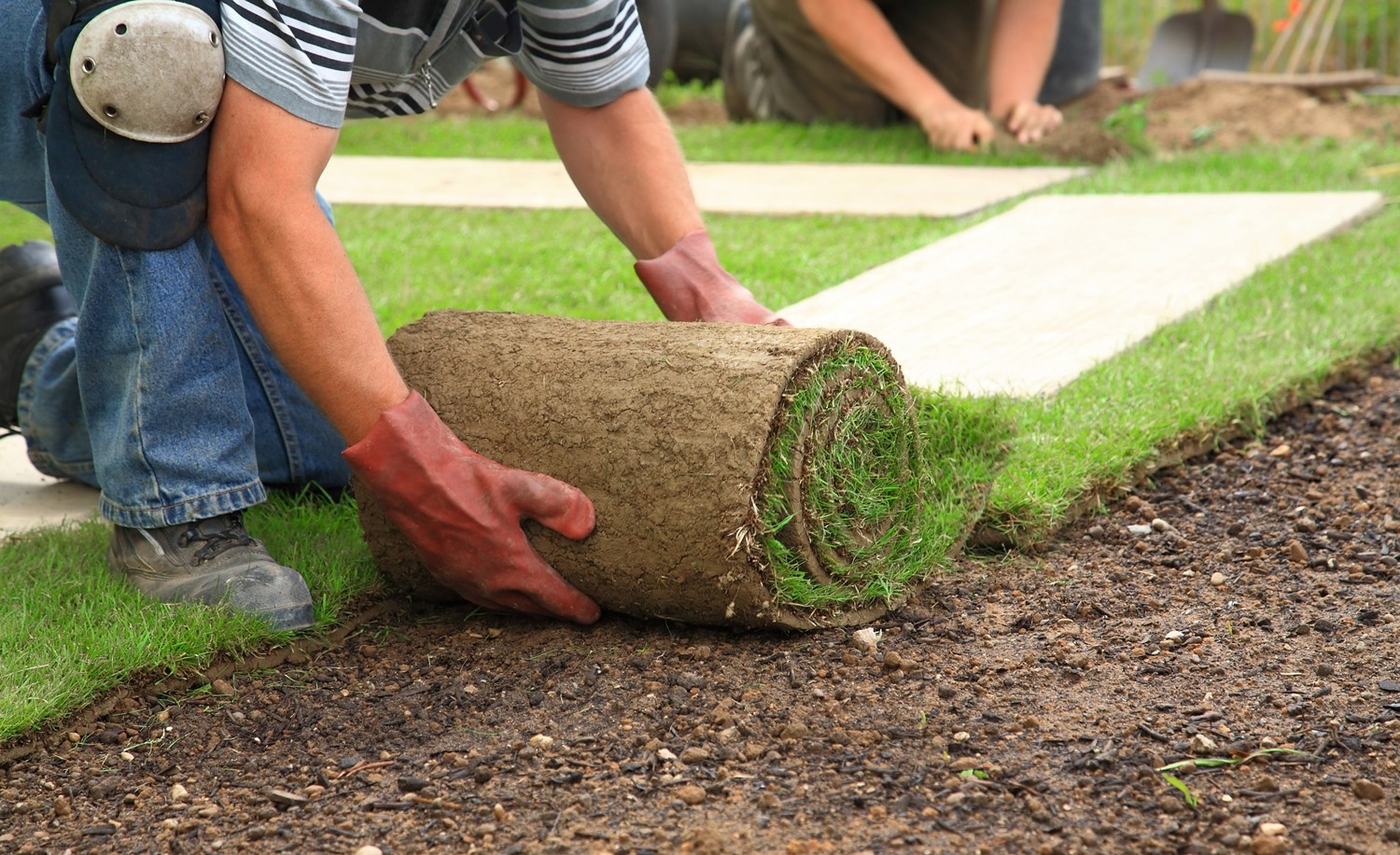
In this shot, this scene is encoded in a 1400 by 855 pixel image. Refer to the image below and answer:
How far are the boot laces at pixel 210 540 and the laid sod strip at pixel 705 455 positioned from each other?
0.77ft

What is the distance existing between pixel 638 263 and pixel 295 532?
31.0 inches

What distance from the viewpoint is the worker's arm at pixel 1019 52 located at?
235 inches

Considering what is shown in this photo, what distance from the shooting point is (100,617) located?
2.14 meters

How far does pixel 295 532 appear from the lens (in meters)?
2.48

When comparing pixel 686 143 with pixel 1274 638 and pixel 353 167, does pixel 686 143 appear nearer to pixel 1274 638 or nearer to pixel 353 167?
pixel 353 167

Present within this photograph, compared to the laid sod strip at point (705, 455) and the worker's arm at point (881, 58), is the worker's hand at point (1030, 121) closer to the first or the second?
the worker's arm at point (881, 58)

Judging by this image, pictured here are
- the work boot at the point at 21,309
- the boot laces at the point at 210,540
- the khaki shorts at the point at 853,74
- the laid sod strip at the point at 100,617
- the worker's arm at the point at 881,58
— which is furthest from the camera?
the khaki shorts at the point at 853,74

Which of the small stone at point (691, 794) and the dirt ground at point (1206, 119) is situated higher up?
the dirt ground at point (1206, 119)

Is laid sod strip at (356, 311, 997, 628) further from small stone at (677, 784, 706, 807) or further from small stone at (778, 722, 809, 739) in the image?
small stone at (677, 784, 706, 807)

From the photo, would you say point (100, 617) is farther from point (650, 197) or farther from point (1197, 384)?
point (1197, 384)

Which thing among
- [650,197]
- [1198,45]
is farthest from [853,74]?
[650,197]

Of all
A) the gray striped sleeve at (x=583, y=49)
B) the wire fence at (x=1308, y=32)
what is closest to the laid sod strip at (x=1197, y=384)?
the gray striped sleeve at (x=583, y=49)

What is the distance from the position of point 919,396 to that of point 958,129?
3.58 metres

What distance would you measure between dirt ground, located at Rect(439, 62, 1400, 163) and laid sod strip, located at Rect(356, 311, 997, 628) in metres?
3.77
